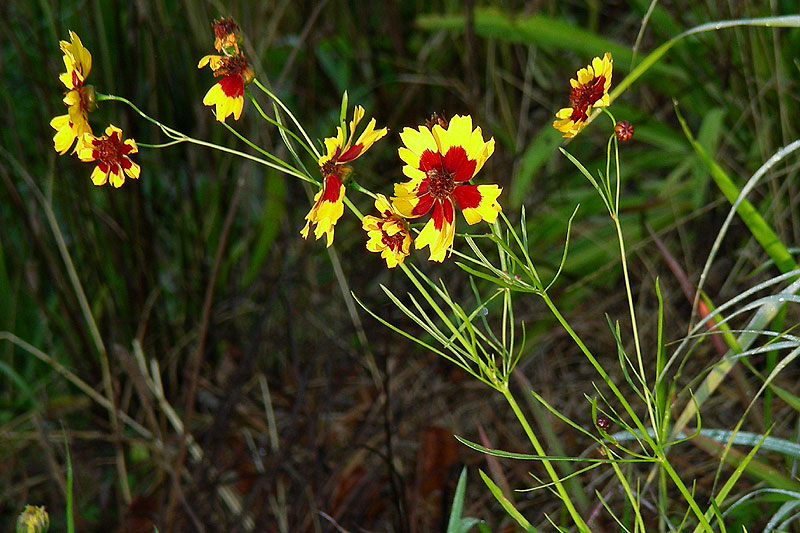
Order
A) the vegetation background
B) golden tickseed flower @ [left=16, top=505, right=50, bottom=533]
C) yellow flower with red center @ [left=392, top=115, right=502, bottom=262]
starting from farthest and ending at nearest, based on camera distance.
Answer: the vegetation background
golden tickseed flower @ [left=16, top=505, right=50, bottom=533]
yellow flower with red center @ [left=392, top=115, right=502, bottom=262]

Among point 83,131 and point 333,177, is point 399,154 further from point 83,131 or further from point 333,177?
point 83,131

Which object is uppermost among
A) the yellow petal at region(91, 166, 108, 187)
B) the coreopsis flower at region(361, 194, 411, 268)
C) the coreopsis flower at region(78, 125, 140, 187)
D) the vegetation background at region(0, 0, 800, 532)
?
the coreopsis flower at region(78, 125, 140, 187)

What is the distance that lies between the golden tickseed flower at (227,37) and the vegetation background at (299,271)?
0.49 metres

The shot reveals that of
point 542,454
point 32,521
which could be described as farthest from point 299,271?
point 542,454

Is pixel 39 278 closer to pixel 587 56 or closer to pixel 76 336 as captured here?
pixel 76 336

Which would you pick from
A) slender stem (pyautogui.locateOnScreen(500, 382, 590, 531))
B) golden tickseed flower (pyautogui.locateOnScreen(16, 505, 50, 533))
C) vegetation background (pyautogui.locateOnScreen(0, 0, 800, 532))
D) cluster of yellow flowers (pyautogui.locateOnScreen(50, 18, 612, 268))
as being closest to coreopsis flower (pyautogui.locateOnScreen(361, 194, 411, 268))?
cluster of yellow flowers (pyautogui.locateOnScreen(50, 18, 612, 268))

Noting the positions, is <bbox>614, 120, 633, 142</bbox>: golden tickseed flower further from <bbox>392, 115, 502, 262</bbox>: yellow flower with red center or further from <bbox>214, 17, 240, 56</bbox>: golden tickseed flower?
<bbox>214, 17, 240, 56</bbox>: golden tickseed flower

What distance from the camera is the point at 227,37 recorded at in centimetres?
50

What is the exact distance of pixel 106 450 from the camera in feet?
3.96

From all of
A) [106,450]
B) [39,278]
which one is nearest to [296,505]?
[106,450]

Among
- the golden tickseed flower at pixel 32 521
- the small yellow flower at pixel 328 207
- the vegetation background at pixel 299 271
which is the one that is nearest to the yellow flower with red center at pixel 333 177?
the small yellow flower at pixel 328 207

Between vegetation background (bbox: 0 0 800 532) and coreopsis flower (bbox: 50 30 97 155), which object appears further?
vegetation background (bbox: 0 0 800 532)

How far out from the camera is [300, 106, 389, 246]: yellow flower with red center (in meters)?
0.46

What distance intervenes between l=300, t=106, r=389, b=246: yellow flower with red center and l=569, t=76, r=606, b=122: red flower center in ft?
0.40
